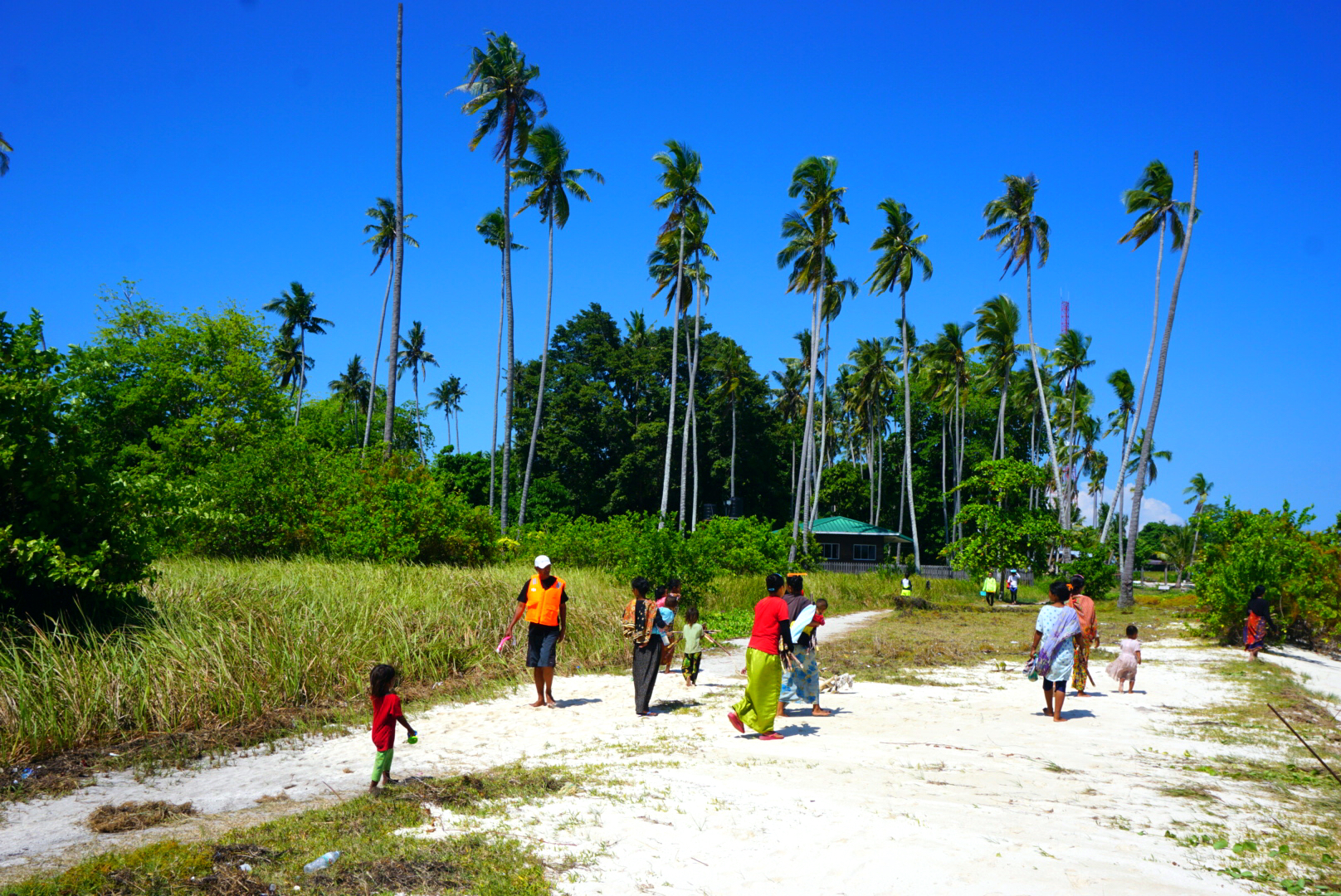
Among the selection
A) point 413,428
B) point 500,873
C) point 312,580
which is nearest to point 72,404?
point 312,580

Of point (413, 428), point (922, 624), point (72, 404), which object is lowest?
point (922, 624)

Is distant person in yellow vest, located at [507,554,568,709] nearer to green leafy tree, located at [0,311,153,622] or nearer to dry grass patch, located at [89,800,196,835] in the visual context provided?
dry grass patch, located at [89,800,196,835]

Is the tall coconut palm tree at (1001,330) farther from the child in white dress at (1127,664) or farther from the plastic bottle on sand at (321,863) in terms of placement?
the plastic bottle on sand at (321,863)

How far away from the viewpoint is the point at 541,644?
380 inches

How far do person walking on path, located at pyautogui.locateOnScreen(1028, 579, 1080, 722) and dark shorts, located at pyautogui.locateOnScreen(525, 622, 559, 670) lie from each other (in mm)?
5689

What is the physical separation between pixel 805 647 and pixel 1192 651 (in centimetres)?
1255

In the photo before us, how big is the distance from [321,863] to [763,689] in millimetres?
4679

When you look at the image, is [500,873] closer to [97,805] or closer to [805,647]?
[97,805]

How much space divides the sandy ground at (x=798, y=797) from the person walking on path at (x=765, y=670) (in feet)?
0.82

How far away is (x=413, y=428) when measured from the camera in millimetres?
62125

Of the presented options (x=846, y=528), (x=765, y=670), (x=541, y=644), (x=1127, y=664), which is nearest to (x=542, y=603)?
(x=541, y=644)

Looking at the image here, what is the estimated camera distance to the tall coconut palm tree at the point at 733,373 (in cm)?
5128

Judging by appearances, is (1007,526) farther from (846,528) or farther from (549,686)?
(549,686)

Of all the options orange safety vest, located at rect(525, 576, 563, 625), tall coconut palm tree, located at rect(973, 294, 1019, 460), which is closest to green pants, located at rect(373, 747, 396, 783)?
orange safety vest, located at rect(525, 576, 563, 625)
